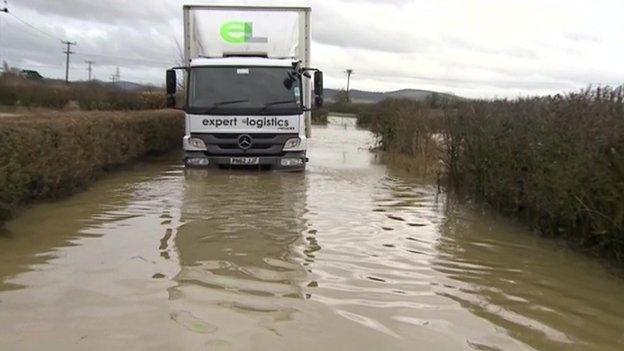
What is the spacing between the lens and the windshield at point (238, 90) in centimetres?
1306

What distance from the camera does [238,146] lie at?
523 inches

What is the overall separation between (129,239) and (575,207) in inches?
188

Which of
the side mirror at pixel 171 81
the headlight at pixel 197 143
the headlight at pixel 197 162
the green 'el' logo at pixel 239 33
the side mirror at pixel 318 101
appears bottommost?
the headlight at pixel 197 162

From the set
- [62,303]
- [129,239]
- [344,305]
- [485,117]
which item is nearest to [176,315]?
[62,303]

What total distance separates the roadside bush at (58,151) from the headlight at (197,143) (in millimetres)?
1474

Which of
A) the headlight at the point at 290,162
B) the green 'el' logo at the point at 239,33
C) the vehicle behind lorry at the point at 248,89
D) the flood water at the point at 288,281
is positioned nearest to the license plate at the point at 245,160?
the vehicle behind lorry at the point at 248,89

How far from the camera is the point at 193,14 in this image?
14.0 m

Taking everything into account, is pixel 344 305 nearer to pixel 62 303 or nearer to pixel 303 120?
pixel 62 303

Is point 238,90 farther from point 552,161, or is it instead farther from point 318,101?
point 552,161

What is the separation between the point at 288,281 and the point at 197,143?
8.22 metres

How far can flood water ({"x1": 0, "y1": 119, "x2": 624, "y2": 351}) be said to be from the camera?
14.0 ft

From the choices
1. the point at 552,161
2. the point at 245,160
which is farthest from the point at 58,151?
the point at 552,161

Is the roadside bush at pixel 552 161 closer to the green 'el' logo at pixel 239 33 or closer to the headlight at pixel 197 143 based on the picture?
the green 'el' logo at pixel 239 33

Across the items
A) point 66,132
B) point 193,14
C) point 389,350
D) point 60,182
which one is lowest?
point 389,350
